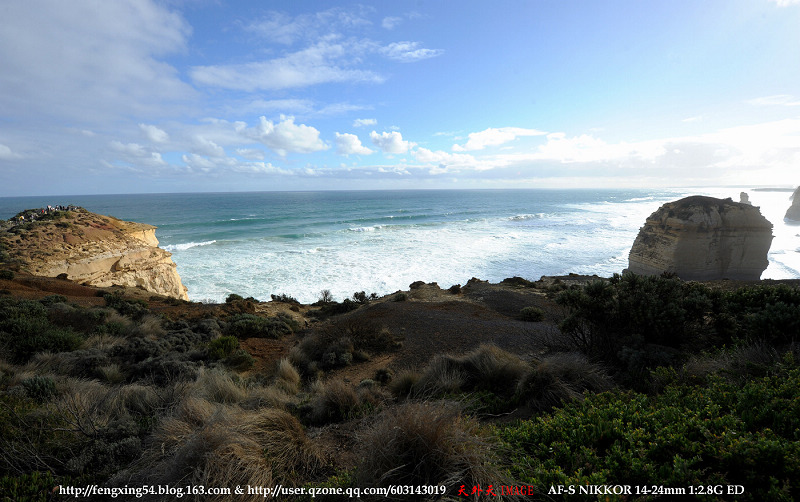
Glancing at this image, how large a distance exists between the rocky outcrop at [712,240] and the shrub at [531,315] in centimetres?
1068

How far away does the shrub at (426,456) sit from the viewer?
222 cm

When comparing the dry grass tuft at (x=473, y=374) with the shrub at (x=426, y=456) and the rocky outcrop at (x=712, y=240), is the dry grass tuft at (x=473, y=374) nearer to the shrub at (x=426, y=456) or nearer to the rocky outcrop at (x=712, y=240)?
the shrub at (x=426, y=456)

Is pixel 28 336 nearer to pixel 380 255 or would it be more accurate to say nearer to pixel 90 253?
pixel 90 253

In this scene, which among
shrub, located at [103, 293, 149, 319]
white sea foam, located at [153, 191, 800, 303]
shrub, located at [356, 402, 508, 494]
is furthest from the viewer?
white sea foam, located at [153, 191, 800, 303]

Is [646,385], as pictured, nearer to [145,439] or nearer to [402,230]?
[145,439]

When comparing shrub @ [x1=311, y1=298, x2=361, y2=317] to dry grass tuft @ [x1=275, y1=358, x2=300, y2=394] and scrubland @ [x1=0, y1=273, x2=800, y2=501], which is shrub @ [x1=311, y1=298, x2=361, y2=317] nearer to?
scrubland @ [x1=0, y1=273, x2=800, y2=501]

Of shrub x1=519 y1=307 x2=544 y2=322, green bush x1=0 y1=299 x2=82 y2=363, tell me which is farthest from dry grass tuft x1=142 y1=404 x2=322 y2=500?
shrub x1=519 y1=307 x2=544 y2=322

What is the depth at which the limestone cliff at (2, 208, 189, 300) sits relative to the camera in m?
15.0

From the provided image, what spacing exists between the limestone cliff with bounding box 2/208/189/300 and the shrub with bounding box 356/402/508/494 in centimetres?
1828

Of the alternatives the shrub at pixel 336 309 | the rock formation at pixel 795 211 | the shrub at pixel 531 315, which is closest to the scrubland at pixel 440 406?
the shrub at pixel 531 315

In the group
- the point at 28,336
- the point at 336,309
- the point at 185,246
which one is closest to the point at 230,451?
the point at 28,336

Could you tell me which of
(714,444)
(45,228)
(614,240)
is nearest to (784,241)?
(614,240)

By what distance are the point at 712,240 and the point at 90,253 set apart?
99.6ft

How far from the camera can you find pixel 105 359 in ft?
18.8
